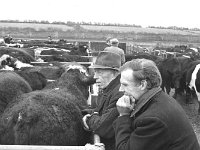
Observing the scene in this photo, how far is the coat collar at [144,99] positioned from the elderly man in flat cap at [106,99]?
54 centimetres

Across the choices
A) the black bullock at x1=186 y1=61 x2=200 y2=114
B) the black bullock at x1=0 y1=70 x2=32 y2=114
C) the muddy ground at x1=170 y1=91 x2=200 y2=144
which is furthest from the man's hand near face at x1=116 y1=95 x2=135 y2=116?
the black bullock at x1=186 y1=61 x2=200 y2=114

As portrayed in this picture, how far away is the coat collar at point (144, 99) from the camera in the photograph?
8.21 feet

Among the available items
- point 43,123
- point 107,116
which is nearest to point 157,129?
point 107,116

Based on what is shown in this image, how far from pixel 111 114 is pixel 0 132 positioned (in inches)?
55.9

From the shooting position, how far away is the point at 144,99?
8.26 feet

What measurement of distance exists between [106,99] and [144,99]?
2.94ft

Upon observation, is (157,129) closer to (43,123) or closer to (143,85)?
(143,85)

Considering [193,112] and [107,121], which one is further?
[193,112]

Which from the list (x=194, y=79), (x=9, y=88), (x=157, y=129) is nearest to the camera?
(x=157, y=129)

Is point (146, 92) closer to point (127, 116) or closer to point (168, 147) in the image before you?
point (127, 116)

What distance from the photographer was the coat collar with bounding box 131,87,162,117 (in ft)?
8.21

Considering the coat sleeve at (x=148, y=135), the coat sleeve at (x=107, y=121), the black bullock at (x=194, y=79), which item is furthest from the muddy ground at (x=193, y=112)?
the coat sleeve at (x=148, y=135)

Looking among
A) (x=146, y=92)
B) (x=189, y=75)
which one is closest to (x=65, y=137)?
(x=146, y=92)

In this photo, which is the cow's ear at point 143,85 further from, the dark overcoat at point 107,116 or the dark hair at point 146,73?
the dark overcoat at point 107,116
